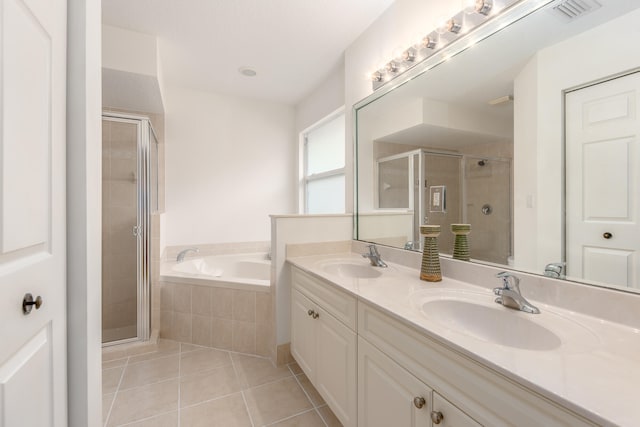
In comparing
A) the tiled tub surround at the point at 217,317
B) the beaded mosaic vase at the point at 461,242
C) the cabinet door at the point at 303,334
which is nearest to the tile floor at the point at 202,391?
the tiled tub surround at the point at 217,317

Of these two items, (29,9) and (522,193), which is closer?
(29,9)

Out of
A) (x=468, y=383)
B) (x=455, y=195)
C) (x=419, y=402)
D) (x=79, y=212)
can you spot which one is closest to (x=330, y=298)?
(x=419, y=402)

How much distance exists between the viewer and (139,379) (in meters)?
1.80

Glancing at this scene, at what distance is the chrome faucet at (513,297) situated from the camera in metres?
0.90

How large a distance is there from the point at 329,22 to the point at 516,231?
179cm

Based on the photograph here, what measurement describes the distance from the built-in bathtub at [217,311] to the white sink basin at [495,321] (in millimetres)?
1323

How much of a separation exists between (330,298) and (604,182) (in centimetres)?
110

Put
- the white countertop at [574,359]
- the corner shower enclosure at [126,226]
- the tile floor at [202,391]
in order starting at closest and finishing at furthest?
the white countertop at [574,359]
the tile floor at [202,391]
the corner shower enclosure at [126,226]

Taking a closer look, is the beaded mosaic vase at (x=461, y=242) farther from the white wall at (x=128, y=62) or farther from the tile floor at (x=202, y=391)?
the white wall at (x=128, y=62)

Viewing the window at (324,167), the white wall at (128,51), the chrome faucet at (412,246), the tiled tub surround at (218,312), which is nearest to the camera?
the chrome faucet at (412,246)

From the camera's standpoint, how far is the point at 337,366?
1265 mm

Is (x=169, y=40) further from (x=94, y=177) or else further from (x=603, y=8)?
(x=603, y=8)

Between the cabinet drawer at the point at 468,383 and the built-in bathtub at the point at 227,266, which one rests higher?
the cabinet drawer at the point at 468,383

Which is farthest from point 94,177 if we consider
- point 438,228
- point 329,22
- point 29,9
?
point 329,22
